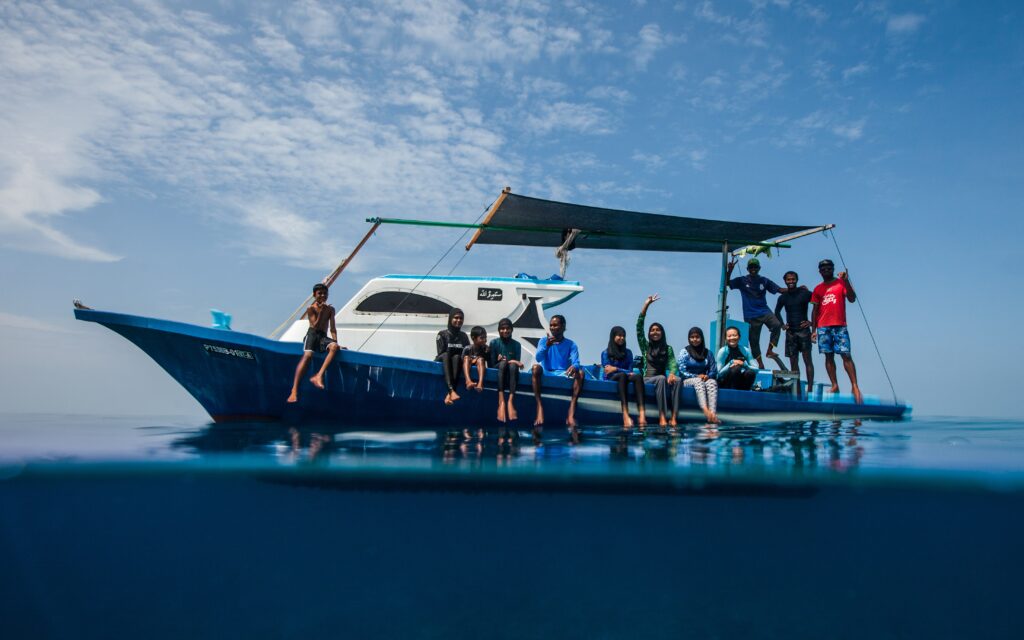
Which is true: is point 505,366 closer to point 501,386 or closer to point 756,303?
point 501,386

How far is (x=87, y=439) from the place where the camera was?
31.7ft

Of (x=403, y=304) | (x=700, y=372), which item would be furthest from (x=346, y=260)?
(x=700, y=372)

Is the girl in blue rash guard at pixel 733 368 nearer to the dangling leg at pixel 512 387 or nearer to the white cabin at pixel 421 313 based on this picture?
the white cabin at pixel 421 313

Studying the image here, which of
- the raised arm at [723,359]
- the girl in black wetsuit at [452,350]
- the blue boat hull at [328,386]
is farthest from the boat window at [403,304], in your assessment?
the raised arm at [723,359]

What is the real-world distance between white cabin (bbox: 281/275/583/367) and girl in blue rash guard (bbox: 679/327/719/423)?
243 cm

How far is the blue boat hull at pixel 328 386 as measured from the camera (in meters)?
9.91

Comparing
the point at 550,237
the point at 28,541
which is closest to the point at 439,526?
the point at 28,541

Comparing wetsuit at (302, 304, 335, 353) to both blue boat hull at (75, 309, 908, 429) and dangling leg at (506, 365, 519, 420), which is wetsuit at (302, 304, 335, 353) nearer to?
blue boat hull at (75, 309, 908, 429)

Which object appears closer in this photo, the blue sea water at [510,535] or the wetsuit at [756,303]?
the blue sea water at [510,535]

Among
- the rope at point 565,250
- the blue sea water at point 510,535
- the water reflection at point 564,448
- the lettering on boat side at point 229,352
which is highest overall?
the rope at point 565,250

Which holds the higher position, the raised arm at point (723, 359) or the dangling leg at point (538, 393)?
the raised arm at point (723, 359)

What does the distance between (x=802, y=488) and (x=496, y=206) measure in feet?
19.3

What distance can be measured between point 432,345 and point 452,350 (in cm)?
132

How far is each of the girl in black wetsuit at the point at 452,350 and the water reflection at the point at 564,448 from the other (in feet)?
2.11
